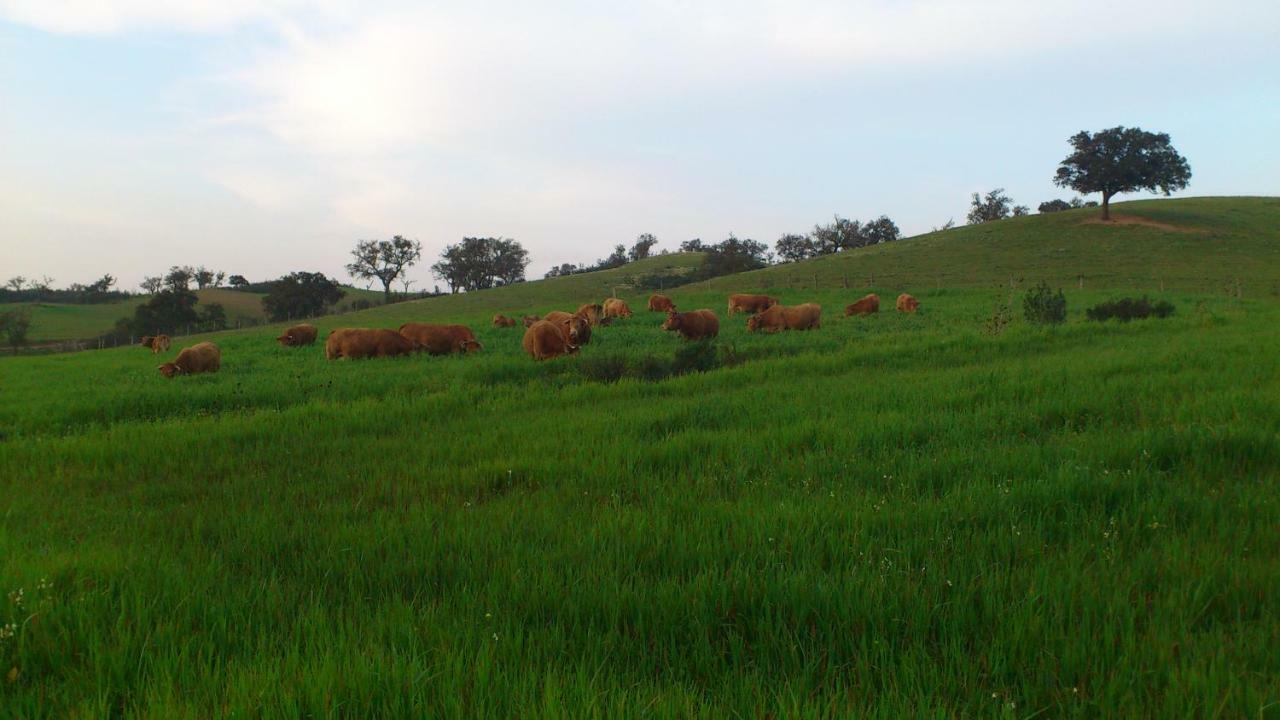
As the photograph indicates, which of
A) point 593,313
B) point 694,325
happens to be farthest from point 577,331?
point 593,313

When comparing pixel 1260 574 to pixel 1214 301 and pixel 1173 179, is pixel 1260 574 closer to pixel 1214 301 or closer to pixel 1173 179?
pixel 1214 301

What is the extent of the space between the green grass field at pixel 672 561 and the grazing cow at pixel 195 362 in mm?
6997

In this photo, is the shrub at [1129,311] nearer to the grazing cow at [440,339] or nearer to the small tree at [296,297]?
the grazing cow at [440,339]

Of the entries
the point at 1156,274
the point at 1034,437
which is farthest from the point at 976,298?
the point at 1034,437

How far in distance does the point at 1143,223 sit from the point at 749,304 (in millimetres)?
57822

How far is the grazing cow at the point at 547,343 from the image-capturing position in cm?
1528

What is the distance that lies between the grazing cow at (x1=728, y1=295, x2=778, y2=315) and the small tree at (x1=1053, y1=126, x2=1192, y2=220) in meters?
55.4

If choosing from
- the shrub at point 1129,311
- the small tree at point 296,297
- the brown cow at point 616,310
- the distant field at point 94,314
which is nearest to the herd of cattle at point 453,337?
the brown cow at point 616,310

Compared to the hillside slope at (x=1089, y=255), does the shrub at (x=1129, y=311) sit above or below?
below

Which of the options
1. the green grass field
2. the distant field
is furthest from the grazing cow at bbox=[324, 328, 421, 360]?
the distant field

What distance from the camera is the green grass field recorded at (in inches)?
97.0

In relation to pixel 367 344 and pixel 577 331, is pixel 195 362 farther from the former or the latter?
pixel 577 331

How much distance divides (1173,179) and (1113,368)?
72.0 metres

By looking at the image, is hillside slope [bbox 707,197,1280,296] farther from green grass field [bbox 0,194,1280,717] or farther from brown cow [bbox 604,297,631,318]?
green grass field [bbox 0,194,1280,717]
